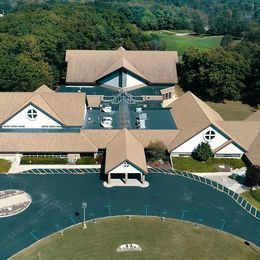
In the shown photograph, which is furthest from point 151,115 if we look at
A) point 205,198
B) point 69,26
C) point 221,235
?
point 69,26

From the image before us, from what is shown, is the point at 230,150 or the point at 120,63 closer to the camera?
the point at 230,150

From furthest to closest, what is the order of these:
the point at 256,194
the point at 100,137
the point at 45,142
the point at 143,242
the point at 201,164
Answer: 1. the point at 100,137
2. the point at 201,164
3. the point at 45,142
4. the point at 256,194
5. the point at 143,242

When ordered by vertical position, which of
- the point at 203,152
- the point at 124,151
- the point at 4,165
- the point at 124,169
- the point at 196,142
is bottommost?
the point at 124,169

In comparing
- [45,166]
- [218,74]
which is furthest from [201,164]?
[218,74]

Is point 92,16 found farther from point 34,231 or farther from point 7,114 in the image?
point 34,231

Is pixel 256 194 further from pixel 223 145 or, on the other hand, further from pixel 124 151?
pixel 124 151

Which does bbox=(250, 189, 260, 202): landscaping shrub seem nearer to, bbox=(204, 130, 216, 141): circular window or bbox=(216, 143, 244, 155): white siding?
bbox=(216, 143, 244, 155): white siding
